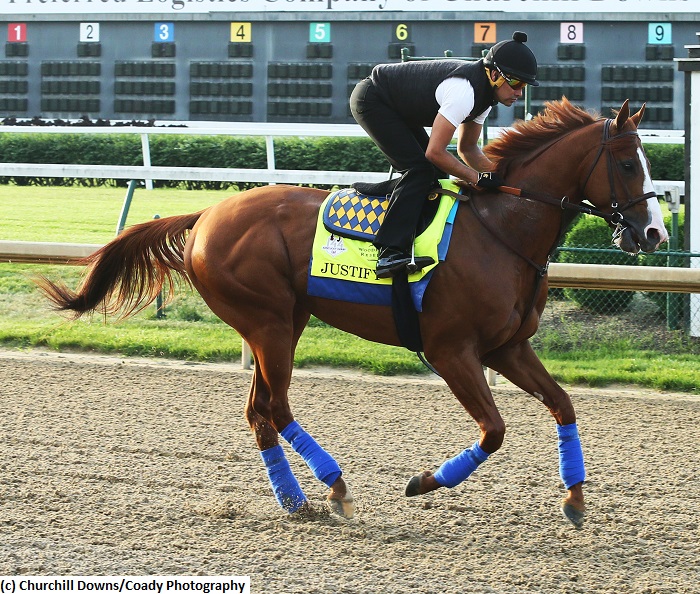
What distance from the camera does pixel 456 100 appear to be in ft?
12.8

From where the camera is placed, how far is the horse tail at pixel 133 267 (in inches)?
188

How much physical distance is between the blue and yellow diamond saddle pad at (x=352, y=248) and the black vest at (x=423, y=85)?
316mm

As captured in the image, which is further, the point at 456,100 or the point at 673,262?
the point at 673,262

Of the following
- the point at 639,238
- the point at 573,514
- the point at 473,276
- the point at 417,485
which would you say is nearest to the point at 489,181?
the point at 473,276

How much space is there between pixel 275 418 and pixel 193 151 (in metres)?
9.73

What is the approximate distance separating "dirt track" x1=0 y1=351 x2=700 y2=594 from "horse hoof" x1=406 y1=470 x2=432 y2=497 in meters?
0.11

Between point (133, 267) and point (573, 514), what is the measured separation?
2332 mm

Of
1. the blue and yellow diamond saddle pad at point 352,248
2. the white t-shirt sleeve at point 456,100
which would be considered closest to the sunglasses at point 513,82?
the white t-shirt sleeve at point 456,100

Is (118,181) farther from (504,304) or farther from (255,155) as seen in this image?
(504,304)

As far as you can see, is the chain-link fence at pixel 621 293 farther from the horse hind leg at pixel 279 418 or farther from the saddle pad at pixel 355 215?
the horse hind leg at pixel 279 418

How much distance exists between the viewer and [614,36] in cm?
1300

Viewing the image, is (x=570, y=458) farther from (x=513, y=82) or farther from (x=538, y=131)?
(x=513, y=82)

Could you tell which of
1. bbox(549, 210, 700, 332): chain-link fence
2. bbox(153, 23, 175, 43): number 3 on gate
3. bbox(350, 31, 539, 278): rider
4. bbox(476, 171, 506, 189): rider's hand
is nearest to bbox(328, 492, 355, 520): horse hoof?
bbox(350, 31, 539, 278): rider

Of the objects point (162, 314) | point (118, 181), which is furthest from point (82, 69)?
point (162, 314)
